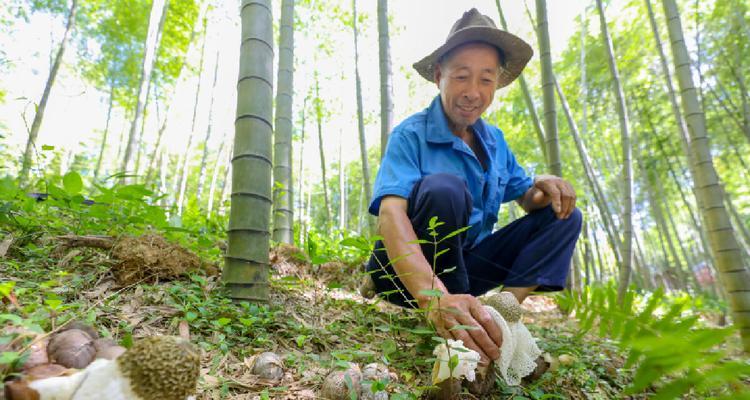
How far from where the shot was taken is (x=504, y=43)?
2174 mm

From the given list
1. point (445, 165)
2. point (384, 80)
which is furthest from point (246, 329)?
point (384, 80)

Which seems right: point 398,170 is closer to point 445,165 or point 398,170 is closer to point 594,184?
point 445,165

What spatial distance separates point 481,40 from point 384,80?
196 cm

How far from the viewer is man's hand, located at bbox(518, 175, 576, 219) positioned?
6.80 feet

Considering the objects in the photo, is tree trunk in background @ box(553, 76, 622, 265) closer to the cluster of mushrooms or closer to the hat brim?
the hat brim

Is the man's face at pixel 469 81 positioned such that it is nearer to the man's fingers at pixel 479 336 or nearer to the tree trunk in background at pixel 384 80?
the man's fingers at pixel 479 336

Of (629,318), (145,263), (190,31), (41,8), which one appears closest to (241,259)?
(145,263)

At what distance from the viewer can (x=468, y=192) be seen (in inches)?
70.7

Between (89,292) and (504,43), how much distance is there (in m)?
2.36

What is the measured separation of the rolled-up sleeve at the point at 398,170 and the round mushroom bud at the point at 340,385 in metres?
0.80

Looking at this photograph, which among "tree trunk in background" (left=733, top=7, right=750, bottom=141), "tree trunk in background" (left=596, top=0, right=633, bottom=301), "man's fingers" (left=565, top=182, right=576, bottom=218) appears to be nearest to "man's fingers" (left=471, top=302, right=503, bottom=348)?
"man's fingers" (left=565, top=182, right=576, bottom=218)

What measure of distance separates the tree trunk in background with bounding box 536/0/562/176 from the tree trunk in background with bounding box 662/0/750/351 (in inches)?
36.9

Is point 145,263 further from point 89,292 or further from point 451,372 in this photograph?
point 451,372

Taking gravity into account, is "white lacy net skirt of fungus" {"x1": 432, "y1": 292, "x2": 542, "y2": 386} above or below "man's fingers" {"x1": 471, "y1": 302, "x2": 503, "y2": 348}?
below
